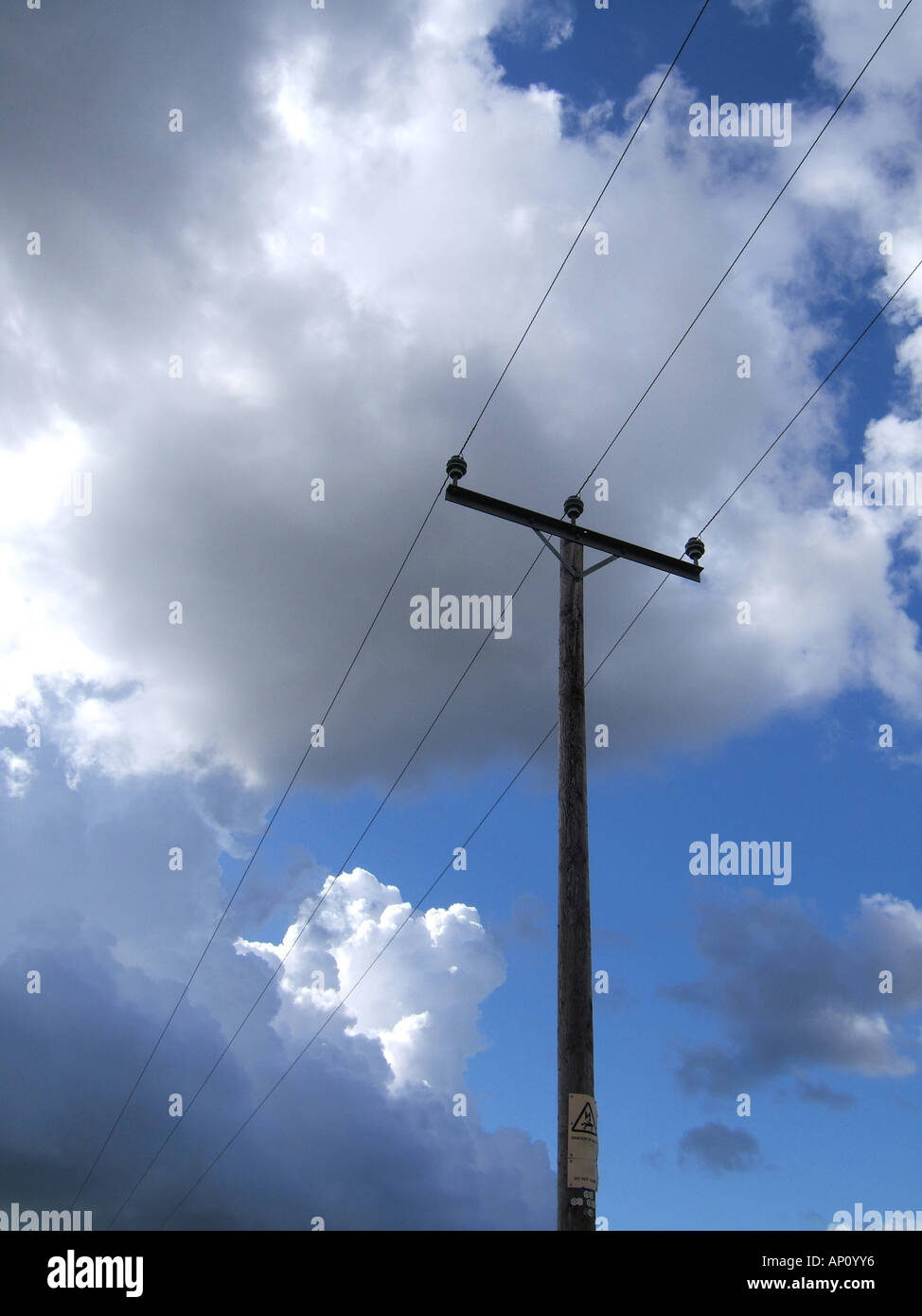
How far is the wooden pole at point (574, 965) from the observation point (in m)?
7.45

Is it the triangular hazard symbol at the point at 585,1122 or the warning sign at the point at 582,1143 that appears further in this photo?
the triangular hazard symbol at the point at 585,1122

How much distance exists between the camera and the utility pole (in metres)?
7.48

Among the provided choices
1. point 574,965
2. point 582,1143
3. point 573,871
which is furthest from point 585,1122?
point 573,871

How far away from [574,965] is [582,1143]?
131 cm

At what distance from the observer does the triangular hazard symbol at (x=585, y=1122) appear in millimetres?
7547

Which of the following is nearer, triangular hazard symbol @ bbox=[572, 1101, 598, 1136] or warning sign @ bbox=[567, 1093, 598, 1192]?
warning sign @ bbox=[567, 1093, 598, 1192]

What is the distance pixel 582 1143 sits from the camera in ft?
24.7

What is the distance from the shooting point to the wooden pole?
745 centimetres

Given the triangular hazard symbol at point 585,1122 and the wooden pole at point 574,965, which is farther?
the triangular hazard symbol at point 585,1122
